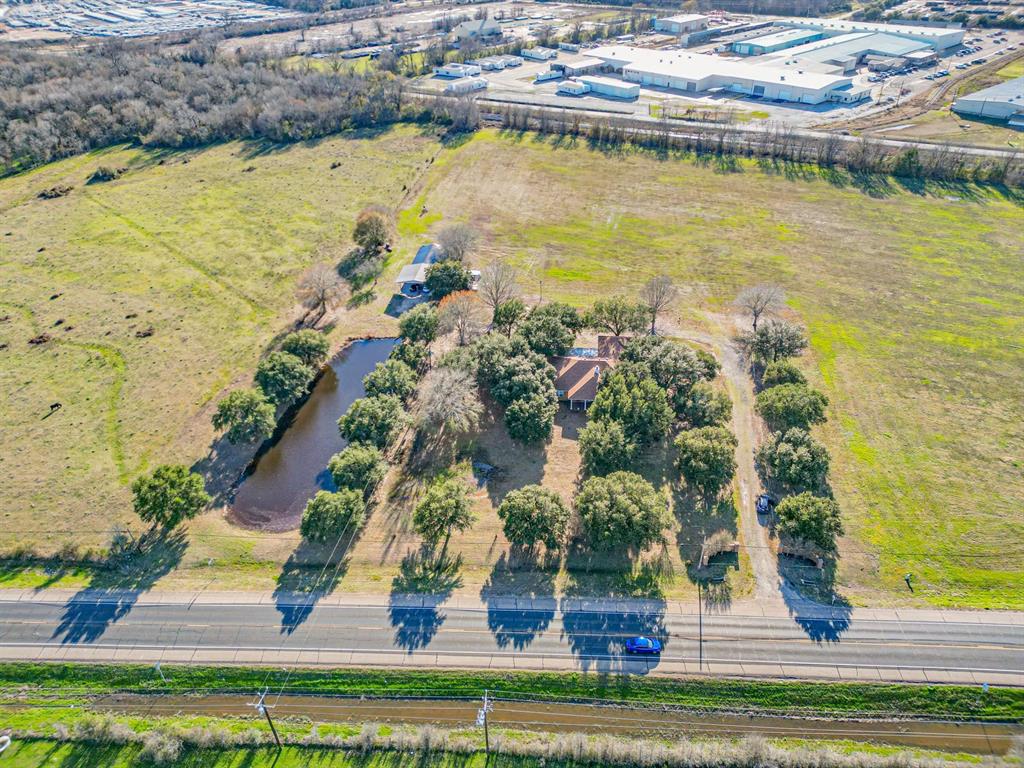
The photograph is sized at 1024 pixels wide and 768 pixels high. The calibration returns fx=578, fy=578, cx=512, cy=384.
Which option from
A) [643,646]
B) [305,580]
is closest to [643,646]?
[643,646]

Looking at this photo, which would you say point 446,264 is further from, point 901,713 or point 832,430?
point 901,713

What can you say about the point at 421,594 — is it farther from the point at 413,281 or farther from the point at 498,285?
the point at 413,281

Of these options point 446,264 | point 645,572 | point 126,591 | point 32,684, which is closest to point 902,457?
point 645,572

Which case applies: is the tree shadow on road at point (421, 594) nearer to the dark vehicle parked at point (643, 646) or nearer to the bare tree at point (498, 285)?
the dark vehicle parked at point (643, 646)

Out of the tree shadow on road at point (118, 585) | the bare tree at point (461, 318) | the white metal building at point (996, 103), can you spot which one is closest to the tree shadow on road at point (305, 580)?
the tree shadow on road at point (118, 585)

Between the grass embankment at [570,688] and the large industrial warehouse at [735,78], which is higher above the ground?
the large industrial warehouse at [735,78]

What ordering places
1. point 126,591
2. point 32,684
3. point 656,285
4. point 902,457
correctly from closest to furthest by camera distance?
point 32,684, point 126,591, point 902,457, point 656,285

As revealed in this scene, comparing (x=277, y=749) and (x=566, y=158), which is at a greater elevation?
(x=566, y=158)

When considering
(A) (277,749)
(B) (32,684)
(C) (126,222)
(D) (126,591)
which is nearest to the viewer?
(A) (277,749)
